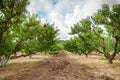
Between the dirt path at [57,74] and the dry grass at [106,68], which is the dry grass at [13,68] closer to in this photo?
the dirt path at [57,74]

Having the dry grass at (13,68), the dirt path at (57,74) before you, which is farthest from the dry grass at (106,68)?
the dry grass at (13,68)

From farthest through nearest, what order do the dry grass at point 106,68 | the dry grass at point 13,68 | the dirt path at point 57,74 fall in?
1. the dry grass at point 13,68
2. the dry grass at point 106,68
3. the dirt path at point 57,74

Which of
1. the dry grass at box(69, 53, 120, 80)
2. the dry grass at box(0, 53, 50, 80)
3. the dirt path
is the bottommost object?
the dry grass at box(69, 53, 120, 80)

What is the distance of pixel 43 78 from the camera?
1947 cm

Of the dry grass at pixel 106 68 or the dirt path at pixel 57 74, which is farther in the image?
the dry grass at pixel 106 68

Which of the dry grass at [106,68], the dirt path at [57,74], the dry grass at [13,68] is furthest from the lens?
the dry grass at [13,68]

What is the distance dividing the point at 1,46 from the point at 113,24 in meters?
17.6

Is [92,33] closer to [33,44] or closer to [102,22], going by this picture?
[102,22]

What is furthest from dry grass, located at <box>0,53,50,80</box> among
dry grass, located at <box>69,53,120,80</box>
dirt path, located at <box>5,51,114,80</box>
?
dry grass, located at <box>69,53,120,80</box>

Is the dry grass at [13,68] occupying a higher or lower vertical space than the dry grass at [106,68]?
higher

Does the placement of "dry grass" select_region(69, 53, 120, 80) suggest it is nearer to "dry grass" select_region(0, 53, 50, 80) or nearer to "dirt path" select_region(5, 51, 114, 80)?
"dirt path" select_region(5, 51, 114, 80)

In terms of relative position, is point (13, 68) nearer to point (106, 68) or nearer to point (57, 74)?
point (57, 74)

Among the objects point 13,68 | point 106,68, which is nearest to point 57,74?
point 106,68

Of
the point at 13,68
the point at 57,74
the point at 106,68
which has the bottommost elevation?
the point at 106,68
